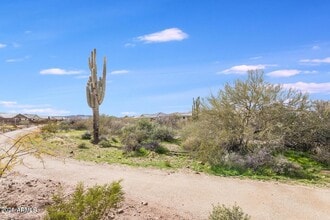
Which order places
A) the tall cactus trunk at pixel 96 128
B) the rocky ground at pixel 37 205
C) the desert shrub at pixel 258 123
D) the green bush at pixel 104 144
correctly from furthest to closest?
the tall cactus trunk at pixel 96 128, the green bush at pixel 104 144, the desert shrub at pixel 258 123, the rocky ground at pixel 37 205

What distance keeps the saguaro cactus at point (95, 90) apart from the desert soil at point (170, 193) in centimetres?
1072

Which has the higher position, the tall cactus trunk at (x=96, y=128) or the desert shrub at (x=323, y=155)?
the tall cactus trunk at (x=96, y=128)

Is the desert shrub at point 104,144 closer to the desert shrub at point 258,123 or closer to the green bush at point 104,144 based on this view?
the green bush at point 104,144

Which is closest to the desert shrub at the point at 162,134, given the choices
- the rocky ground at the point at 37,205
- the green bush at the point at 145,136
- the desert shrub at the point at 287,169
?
the green bush at the point at 145,136

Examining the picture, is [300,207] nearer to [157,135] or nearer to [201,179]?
[201,179]

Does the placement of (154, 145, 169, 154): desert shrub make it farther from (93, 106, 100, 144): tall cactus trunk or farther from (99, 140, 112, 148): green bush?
(93, 106, 100, 144): tall cactus trunk

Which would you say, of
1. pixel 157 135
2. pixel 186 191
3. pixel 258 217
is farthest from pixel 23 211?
pixel 157 135

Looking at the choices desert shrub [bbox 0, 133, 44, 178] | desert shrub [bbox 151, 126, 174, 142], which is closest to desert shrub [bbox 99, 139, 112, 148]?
desert shrub [bbox 151, 126, 174, 142]

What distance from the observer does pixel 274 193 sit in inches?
448

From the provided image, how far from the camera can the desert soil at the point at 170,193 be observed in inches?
372

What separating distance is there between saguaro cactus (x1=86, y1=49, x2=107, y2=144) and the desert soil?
10721 millimetres

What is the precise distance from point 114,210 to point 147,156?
30.1 ft

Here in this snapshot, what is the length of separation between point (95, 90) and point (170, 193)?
15497 mm

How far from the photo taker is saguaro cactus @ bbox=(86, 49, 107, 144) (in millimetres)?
25359
